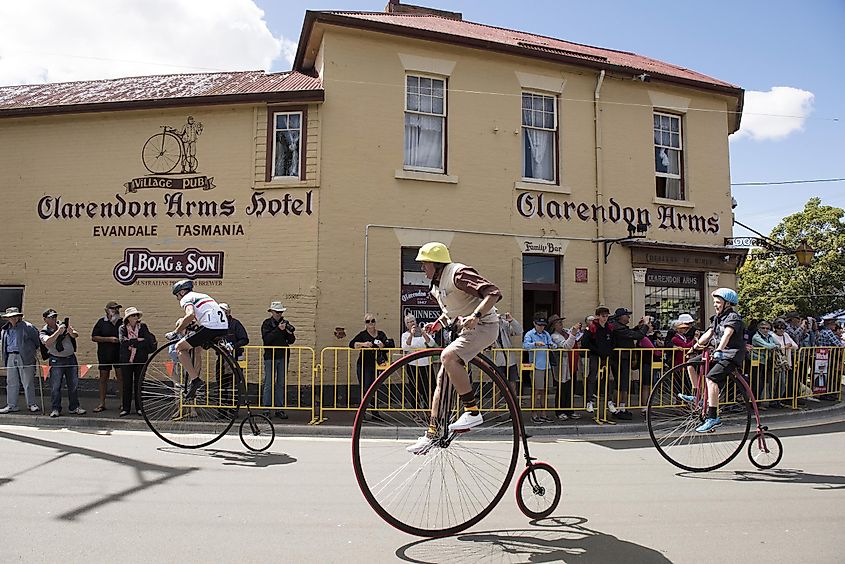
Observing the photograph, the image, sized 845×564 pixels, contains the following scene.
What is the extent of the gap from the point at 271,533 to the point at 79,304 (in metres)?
10.9

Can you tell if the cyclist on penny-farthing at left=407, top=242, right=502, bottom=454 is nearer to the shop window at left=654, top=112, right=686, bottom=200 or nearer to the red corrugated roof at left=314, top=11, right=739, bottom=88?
the red corrugated roof at left=314, top=11, right=739, bottom=88

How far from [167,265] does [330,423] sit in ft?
18.4

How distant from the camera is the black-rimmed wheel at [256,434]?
8.44m

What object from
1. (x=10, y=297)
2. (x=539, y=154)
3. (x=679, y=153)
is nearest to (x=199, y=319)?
(x=10, y=297)

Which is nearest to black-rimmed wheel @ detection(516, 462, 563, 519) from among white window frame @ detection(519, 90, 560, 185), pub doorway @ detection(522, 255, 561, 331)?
pub doorway @ detection(522, 255, 561, 331)

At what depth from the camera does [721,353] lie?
24.8 ft

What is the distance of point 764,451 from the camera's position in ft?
24.3

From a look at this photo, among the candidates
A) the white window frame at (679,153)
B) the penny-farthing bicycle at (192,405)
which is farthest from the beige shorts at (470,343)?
the white window frame at (679,153)

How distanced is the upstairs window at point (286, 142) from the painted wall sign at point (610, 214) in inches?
194

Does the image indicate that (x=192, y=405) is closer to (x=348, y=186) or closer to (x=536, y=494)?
(x=348, y=186)

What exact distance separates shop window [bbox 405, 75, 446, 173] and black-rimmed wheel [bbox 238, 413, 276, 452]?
684 cm

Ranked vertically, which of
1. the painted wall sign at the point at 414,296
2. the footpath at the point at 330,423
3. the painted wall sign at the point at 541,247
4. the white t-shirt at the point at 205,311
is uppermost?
the painted wall sign at the point at 541,247

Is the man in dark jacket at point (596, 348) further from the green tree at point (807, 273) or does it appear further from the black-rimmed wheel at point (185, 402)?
the green tree at point (807, 273)

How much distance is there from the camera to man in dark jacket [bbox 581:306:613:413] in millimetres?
11133
